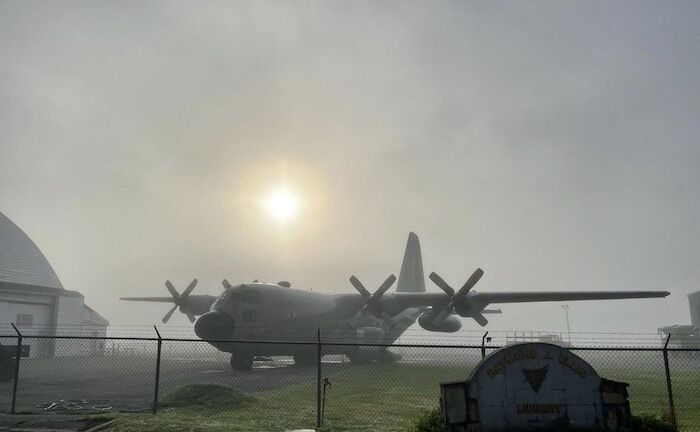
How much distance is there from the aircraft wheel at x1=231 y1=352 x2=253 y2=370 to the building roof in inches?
1285

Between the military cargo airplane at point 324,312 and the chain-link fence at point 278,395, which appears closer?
the chain-link fence at point 278,395

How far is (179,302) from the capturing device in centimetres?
3484

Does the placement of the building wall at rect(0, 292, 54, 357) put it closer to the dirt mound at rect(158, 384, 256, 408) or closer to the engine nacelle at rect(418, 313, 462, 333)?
the engine nacelle at rect(418, 313, 462, 333)

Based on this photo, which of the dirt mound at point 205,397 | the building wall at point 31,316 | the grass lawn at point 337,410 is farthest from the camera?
the building wall at point 31,316

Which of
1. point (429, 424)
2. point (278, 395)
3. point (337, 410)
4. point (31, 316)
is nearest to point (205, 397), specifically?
point (278, 395)

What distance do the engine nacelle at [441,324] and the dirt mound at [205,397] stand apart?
1839cm

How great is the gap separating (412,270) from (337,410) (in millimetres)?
33194

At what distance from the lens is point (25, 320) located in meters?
45.0

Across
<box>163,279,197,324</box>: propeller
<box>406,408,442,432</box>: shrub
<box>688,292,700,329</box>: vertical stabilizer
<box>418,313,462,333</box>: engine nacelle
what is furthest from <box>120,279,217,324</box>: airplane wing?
<box>688,292,700,329</box>: vertical stabilizer

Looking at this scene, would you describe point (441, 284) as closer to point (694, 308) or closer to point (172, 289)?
point (172, 289)

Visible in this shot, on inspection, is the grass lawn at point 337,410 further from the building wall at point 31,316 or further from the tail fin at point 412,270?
the building wall at point 31,316

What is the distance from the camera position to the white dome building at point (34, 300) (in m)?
43.8

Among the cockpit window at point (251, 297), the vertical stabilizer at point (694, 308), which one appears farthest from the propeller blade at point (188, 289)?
the vertical stabilizer at point (694, 308)

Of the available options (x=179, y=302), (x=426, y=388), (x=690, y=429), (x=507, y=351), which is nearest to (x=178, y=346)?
(x=426, y=388)
